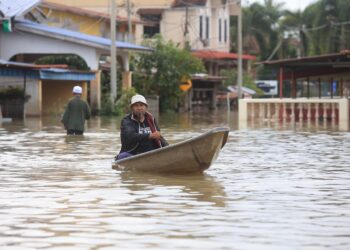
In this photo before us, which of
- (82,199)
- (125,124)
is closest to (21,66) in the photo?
(125,124)

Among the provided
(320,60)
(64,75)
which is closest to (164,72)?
(64,75)

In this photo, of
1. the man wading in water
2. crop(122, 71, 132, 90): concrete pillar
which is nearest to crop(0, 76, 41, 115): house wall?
crop(122, 71, 132, 90): concrete pillar

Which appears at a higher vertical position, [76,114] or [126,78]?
[126,78]

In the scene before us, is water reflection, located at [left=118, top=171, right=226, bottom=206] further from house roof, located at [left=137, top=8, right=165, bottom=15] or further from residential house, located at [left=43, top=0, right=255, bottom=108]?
house roof, located at [left=137, top=8, right=165, bottom=15]

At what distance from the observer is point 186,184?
15.4 meters

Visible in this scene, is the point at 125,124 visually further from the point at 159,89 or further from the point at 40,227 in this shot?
the point at 159,89

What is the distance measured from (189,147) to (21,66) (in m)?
25.8

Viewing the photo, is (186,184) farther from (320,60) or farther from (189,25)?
(189,25)

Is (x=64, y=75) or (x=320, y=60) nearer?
(x=320, y=60)

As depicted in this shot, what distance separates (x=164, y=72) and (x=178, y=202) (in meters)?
44.9

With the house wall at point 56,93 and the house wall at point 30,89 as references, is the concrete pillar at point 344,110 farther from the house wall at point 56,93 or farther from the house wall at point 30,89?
the house wall at point 56,93

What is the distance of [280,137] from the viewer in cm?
2839

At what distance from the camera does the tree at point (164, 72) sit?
190 feet

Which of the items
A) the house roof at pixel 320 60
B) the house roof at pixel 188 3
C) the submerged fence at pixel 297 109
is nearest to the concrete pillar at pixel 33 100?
the submerged fence at pixel 297 109
